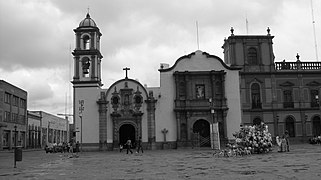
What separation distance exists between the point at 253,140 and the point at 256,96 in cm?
2037

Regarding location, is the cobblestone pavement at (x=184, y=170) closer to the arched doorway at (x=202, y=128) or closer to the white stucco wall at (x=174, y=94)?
the white stucco wall at (x=174, y=94)

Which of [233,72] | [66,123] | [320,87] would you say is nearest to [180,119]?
[233,72]

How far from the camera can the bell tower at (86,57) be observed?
44.0 meters

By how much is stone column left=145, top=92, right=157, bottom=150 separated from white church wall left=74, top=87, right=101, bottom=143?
5682 mm

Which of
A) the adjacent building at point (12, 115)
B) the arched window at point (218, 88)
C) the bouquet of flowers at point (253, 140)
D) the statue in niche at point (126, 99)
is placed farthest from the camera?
the adjacent building at point (12, 115)

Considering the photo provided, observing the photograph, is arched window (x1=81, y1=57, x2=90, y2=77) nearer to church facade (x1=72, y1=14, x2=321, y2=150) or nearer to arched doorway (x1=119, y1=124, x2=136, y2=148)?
church facade (x1=72, y1=14, x2=321, y2=150)

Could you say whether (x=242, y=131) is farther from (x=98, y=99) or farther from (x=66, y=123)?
(x=66, y=123)

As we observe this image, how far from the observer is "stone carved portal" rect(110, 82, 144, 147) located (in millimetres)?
43000

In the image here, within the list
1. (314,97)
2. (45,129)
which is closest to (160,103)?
(314,97)

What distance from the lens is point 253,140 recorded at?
28141mm

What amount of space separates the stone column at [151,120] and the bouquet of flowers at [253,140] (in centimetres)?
1525

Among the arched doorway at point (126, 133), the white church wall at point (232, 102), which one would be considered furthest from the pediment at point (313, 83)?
the arched doorway at point (126, 133)

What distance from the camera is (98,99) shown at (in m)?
43.5

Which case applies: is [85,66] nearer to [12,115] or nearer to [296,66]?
[296,66]
